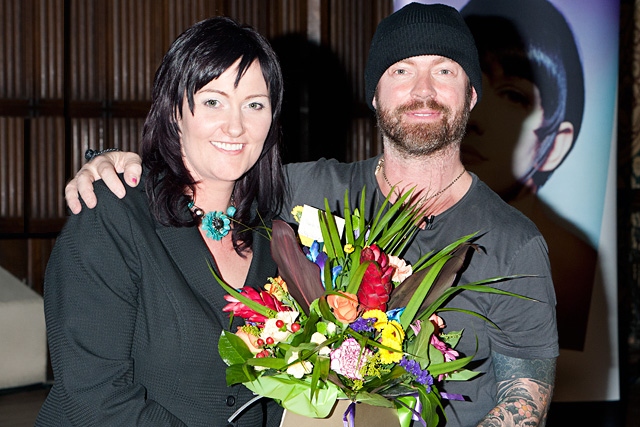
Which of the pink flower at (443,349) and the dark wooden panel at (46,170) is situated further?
the dark wooden panel at (46,170)

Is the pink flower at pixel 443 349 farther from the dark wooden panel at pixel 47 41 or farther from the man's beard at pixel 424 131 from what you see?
the dark wooden panel at pixel 47 41

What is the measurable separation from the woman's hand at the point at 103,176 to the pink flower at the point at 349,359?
68cm

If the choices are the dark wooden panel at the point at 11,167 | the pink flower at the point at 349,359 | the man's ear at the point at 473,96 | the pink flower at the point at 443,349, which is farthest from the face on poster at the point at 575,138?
the pink flower at the point at 349,359

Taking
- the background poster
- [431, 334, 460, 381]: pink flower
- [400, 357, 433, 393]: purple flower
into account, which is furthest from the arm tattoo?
the background poster

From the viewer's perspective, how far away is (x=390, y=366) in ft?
5.07

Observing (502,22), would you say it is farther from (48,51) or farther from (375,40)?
(48,51)

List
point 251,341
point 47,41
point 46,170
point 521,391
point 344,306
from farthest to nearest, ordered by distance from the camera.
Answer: point 46,170 → point 47,41 → point 521,391 → point 251,341 → point 344,306

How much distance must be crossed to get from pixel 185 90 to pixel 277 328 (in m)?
0.67

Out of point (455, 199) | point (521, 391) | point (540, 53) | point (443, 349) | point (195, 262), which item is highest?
point (540, 53)

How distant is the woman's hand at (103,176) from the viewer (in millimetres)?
1836

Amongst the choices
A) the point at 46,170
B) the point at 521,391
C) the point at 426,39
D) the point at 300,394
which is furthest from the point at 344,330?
the point at 46,170

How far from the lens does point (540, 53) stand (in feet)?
14.4

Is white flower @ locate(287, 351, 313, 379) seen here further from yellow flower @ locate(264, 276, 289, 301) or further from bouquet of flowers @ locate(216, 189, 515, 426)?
yellow flower @ locate(264, 276, 289, 301)

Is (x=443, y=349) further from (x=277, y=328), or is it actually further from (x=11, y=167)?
(x=11, y=167)
